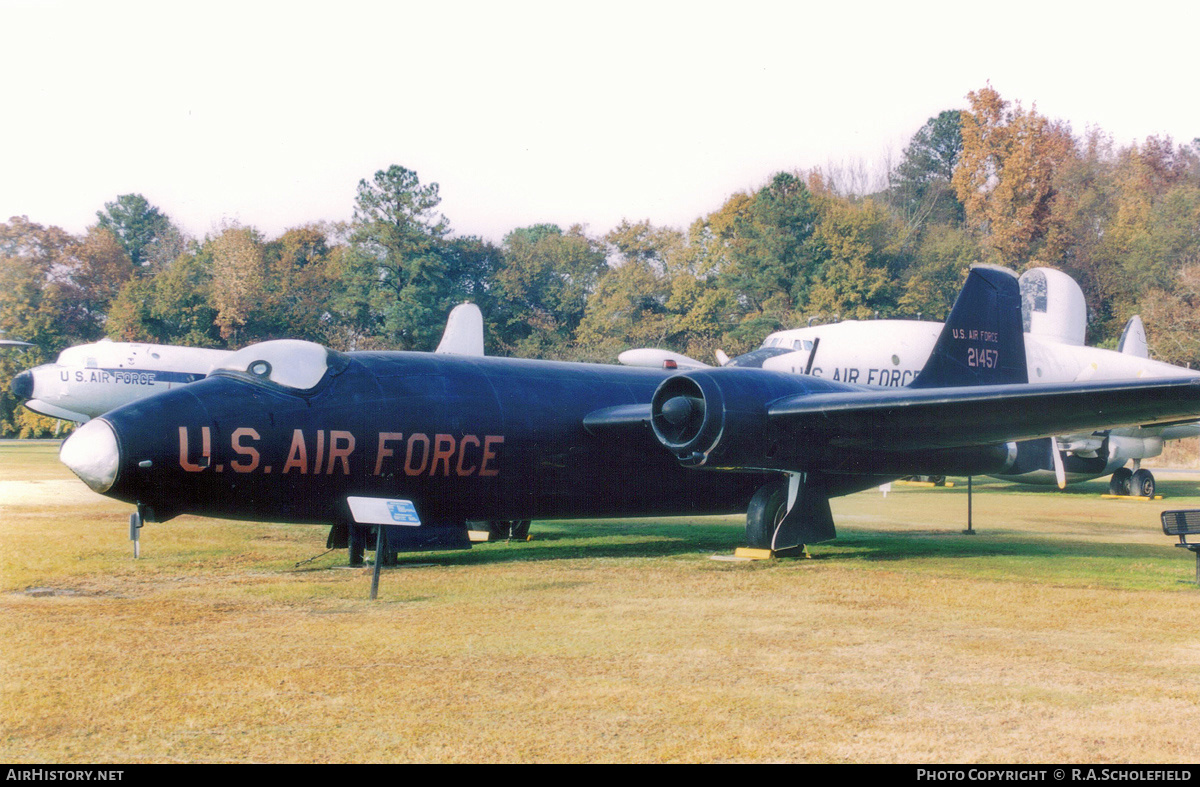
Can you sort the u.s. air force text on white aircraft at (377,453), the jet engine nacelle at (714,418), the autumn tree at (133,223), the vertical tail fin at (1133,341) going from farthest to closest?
the autumn tree at (133,223) → the vertical tail fin at (1133,341) → the jet engine nacelle at (714,418) → the u.s. air force text on white aircraft at (377,453)

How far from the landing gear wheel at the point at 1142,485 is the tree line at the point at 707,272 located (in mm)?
29934

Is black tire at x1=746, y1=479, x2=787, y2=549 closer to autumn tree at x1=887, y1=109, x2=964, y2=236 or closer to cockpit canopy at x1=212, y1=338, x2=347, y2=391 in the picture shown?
cockpit canopy at x1=212, y1=338, x2=347, y2=391

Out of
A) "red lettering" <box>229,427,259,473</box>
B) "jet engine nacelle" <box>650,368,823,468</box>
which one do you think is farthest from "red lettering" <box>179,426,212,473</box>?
"jet engine nacelle" <box>650,368,823,468</box>

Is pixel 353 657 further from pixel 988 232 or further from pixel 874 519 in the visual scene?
pixel 988 232

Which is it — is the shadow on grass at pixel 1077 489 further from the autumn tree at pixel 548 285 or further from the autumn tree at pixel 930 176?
the autumn tree at pixel 930 176

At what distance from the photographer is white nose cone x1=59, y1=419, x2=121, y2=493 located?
9.20 meters

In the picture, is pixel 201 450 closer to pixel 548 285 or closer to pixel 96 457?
pixel 96 457

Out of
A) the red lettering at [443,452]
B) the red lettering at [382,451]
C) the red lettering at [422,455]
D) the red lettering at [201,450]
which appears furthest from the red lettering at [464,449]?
the red lettering at [201,450]

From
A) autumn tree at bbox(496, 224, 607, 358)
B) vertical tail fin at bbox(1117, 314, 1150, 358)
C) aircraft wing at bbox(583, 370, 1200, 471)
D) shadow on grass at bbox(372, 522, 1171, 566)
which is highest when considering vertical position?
autumn tree at bbox(496, 224, 607, 358)

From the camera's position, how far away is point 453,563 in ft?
40.8

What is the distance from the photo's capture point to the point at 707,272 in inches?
2724

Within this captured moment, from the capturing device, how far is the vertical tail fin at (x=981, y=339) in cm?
1498

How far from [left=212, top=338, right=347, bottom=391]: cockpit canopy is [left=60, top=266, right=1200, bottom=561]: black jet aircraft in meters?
0.02

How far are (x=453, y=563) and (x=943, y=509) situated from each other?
14469mm
